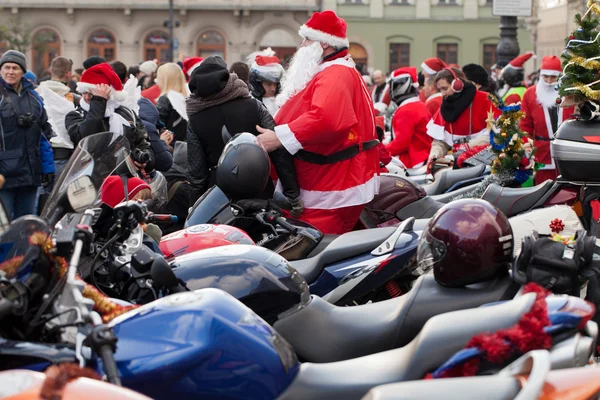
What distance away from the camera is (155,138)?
841 cm

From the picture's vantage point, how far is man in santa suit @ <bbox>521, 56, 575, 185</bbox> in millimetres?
8711

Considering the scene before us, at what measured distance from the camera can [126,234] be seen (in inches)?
149

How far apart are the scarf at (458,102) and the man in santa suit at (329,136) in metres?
3.33

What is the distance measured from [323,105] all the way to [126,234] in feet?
7.49

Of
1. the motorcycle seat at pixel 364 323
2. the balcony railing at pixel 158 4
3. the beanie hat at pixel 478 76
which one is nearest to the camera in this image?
the motorcycle seat at pixel 364 323

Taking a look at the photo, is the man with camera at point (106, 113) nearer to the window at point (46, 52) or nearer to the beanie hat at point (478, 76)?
the beanie hat at point (478, 76)

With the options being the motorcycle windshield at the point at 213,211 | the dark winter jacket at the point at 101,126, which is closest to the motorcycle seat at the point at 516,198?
the motorcycle windshield at the point at 213,211

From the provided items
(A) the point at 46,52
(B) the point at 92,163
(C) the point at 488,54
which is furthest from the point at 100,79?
(C) the point at 488,54

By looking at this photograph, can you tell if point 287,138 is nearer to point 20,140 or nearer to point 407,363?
point 407,363

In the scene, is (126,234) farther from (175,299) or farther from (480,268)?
(480,268)

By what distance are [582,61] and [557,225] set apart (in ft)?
5.27

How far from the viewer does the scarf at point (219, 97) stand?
614cm

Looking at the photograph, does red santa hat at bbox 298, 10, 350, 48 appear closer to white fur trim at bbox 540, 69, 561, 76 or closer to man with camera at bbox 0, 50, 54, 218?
man with camera at bbox 0, 50, 54, 218

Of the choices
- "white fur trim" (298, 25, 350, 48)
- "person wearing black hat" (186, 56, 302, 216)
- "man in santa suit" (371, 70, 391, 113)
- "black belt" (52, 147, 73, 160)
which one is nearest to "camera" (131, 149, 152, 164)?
"person wearing black hat" (186, 56, 302, 216)
